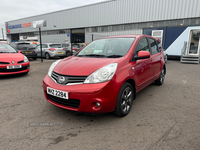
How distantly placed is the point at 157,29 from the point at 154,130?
12610 mm

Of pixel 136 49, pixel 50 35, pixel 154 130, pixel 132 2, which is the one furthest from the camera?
pixel 50 35

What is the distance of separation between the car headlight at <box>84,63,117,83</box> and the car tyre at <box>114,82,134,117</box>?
0.35 m

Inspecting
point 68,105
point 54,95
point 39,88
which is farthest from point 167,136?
point 39,88

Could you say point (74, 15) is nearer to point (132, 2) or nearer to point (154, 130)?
point (132, 2)

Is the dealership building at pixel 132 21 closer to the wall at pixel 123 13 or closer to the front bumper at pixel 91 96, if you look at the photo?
the wall at pixel 123 13

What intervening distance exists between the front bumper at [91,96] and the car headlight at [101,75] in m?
0.07

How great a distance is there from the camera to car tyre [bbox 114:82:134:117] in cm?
241

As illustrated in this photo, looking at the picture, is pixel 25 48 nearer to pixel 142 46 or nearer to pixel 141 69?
pixel 142 46

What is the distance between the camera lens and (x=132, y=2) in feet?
56.2

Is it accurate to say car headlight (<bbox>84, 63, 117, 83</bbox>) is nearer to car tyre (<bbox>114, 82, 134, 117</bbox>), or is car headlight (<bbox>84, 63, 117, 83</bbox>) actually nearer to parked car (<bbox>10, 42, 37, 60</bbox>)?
car tyre (<bbox>114, 82, 134, 117</bbox>)

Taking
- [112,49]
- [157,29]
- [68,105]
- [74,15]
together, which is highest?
[74,15]

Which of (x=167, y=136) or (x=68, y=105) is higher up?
(x=68, y=105)

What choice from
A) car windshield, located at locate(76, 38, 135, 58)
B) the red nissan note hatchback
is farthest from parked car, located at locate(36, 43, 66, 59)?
the red nissan note hatchback

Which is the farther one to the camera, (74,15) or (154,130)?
(74,15)
